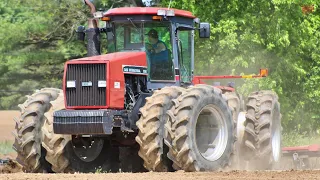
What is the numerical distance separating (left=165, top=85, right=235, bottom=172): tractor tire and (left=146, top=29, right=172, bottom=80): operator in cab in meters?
0.94

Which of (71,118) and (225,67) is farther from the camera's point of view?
(225,67)

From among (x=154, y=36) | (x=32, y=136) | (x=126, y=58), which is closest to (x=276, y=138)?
(x=154, y=36)

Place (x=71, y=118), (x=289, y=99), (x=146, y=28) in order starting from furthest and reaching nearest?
(x=289, y=99), (x=146, y=28), (x=71, y=118)

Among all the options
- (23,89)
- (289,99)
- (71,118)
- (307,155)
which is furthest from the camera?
(23,89)

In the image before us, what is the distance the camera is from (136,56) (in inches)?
572

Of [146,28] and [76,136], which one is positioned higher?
[146,28]

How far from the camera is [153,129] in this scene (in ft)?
44.1

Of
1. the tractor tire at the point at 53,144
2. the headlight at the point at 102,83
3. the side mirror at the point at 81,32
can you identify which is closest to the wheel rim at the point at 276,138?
the side mirror at the point at 81,32

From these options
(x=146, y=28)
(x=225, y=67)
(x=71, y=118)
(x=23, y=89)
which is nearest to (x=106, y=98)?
(x=71, y=118)

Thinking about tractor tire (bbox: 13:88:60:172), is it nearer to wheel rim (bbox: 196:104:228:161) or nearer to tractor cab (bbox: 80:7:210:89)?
tractor cab (bbox: 80:7:210:89)

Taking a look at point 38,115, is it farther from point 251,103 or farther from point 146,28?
point 251,103

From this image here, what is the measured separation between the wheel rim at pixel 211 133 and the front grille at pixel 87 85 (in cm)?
184

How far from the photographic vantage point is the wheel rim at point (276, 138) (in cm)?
1712

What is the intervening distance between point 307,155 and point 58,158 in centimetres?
619
